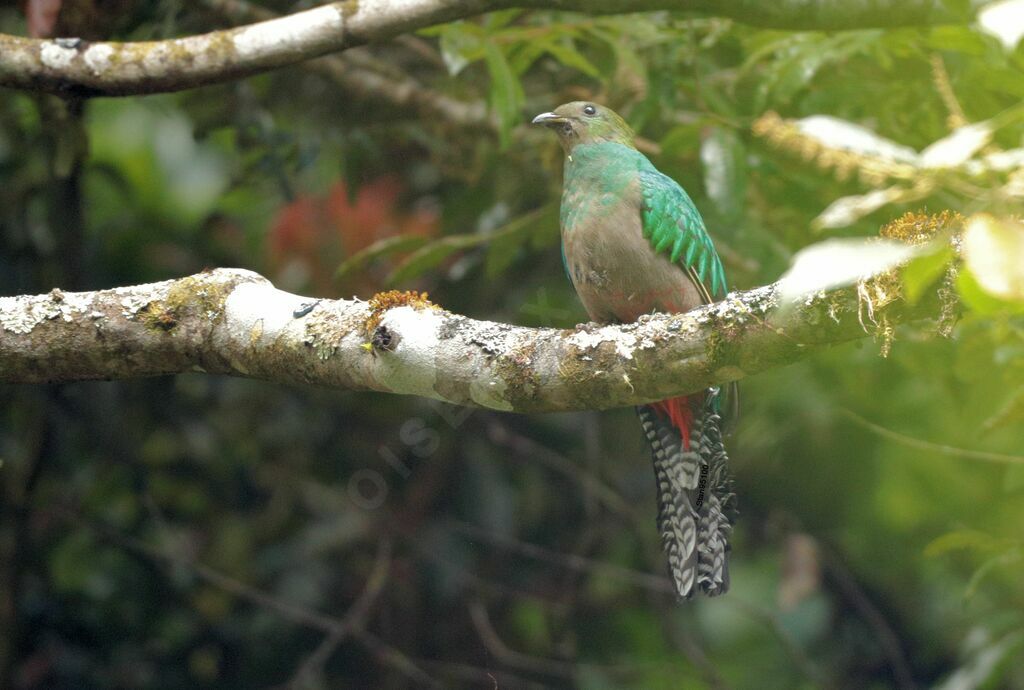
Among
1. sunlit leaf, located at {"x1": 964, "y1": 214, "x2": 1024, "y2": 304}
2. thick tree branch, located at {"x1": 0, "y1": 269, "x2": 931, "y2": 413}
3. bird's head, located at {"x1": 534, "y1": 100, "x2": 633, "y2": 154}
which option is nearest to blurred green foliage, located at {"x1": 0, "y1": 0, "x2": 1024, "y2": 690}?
bird's head, located at {"x1": 534, "y1": 100, "x2": 633, "y2": 154}

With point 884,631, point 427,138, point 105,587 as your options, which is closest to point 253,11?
point 427,138

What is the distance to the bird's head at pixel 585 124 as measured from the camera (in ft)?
12.3

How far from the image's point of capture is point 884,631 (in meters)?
4.88

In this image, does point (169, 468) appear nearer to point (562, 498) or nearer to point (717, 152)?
point (562, 498)

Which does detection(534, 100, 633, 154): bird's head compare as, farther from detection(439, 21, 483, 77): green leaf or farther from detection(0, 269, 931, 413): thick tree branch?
detection(0, 269, 931, 413): thick tree branch

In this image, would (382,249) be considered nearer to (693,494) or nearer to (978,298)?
(693,494)

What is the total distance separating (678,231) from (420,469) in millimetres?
2160

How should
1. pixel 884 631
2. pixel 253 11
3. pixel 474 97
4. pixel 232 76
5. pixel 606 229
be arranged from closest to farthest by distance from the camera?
pixel 232 76
pixel 606 229
pixel 253 11
pixel 474 97
pixel 884 631

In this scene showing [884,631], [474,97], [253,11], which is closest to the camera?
[253,11]

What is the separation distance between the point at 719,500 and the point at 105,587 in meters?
2.88

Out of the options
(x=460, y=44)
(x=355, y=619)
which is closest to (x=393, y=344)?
(x=460, y=44)

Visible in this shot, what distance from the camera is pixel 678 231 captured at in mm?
3266

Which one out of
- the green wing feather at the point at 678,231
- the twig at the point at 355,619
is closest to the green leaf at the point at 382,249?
the green wing feather at the point at 678,231

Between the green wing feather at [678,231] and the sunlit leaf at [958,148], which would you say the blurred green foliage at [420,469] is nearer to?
the green wing feather at [678,231]
